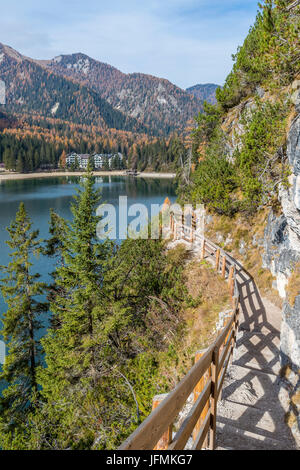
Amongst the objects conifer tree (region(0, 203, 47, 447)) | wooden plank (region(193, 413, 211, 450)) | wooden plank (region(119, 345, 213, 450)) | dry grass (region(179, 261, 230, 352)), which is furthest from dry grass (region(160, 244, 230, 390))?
conifer tree (region(0, 203, 47, 447))

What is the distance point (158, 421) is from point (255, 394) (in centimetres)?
541

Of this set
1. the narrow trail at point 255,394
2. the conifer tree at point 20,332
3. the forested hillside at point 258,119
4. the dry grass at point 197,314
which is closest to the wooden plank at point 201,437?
the narrow trail at point 255,394

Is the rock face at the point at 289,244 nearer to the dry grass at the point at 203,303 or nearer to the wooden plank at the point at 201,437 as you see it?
the dry grass at the point at 203,303

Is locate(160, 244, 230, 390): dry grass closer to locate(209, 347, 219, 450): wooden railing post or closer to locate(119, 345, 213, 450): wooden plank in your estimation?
locate(209, 347, 219, 450): wooden railing post

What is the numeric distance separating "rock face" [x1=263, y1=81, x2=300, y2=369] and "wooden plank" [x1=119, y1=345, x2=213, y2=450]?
609cm

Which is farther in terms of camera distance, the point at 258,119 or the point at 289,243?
the point at 258,119

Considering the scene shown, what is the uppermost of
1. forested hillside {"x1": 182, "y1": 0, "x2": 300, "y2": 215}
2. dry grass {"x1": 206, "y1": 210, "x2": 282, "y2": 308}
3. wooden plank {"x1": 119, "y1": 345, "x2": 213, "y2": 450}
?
forested hillside {"x1": 182, "y1": 0, "x2": 300, "y2": 215}

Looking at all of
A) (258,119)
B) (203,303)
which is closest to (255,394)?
(203,303)

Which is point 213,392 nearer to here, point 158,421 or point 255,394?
point 158,421

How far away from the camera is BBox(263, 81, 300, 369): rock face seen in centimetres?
777

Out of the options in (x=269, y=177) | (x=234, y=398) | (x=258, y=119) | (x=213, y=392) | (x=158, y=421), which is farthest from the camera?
(x=258, y=119)

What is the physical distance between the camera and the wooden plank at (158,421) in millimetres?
1634

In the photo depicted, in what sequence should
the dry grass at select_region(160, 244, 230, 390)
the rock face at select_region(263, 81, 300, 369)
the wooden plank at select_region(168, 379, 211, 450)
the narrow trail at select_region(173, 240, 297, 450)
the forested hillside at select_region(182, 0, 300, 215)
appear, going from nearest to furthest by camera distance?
the wooden plank at select_region(168, 379, 211, 450) → the narrow trail at select_region(173, 240, 297, 450) → the rock face at select_region(263, 81, 300, 369) → the dry grass at select_region(160, 244, 230, 390) → the forested hillside at select_region(182, 0, 300, 215)

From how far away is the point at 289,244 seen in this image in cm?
1084
